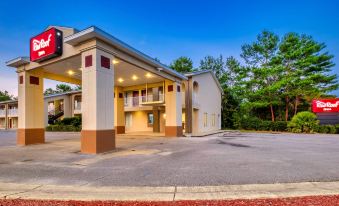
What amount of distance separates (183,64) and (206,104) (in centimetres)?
1868

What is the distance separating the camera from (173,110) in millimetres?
16891

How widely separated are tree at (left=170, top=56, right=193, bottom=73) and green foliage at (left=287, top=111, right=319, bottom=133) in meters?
22.3

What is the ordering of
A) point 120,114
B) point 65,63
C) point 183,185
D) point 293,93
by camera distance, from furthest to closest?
point 293,93 → point 120,114 → point 65,63 → point 183,185

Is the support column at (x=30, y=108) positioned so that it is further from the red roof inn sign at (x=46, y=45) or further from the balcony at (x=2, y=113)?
the balcony at (x=2, y=113)

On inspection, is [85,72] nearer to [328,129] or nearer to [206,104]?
[206,104]

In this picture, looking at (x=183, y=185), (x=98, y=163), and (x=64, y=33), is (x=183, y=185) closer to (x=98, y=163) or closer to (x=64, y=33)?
(x=98, y=163)

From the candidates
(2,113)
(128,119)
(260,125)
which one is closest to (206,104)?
(260,125)

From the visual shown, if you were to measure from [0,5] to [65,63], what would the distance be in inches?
485

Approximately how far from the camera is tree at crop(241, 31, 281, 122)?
28141 millimetres

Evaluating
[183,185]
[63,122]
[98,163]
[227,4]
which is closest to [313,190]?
[183,185]

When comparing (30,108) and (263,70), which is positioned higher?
(263,70)

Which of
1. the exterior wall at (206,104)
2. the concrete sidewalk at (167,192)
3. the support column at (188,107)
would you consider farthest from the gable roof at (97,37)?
the exterior wall at (206,104)

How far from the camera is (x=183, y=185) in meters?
4.60

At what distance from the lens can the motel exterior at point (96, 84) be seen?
30.1ft
